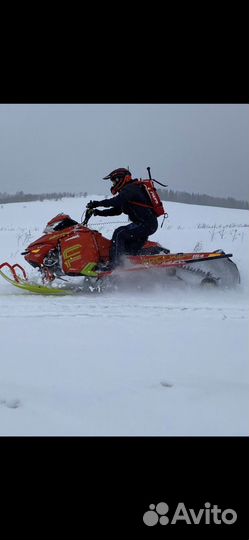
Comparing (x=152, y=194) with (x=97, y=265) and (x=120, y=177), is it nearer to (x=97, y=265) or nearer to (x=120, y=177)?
(x=120, y=177)

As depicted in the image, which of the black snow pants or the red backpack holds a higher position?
the red backpack

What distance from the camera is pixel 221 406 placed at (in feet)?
10.4

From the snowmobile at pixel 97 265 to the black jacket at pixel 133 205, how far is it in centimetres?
51

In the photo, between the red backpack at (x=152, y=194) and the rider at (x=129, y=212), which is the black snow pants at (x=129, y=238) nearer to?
the rider at (x=129, y=212)

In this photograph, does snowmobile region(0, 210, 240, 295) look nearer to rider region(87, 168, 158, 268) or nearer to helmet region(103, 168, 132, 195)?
rider region(87, 168, 158, 268)

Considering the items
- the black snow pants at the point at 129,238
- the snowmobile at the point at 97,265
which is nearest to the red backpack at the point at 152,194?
the black snow pants at the point at 129,238

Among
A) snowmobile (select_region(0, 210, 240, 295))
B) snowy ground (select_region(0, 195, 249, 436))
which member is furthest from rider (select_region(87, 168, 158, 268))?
snowy ground (select_region(0, 195, 249, 436))

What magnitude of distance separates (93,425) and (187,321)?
204 cm

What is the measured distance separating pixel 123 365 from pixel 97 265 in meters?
2.75

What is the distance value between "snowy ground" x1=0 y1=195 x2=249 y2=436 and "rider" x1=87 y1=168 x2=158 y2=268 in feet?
2.59

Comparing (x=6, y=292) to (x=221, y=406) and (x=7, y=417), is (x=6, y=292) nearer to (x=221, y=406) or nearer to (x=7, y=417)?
(x=7, y=417)

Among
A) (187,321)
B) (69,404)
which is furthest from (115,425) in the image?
(187,321)

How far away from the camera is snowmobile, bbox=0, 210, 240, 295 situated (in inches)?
240

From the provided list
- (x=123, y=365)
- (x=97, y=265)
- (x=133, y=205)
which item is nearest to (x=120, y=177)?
(x=133, y=205)
